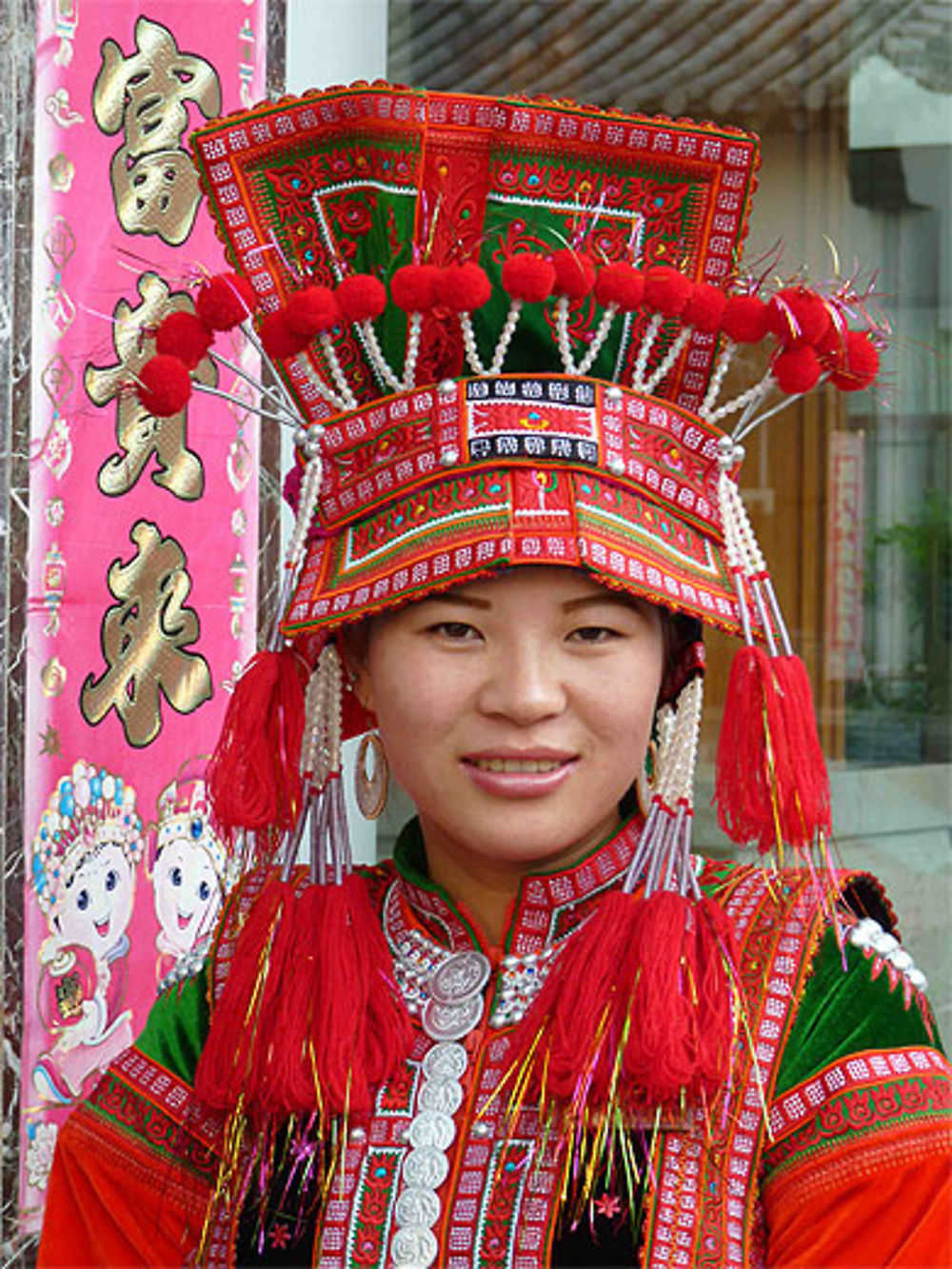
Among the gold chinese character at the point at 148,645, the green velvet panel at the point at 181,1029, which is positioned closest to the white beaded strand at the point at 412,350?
the green velvet panel at the point at 181,1029

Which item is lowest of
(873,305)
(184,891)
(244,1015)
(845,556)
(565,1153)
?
(565,1153)

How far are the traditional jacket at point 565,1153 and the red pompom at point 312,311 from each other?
1.81 ft

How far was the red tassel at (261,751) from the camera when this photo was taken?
1.68 metres

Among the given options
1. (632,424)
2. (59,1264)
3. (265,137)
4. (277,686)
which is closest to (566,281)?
(632,424)

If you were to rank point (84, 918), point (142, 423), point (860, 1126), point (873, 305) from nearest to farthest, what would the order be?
point (860, 1126) < point (84, 918) < point (142, 423) < point (873, 305)

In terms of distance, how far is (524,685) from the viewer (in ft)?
5.08

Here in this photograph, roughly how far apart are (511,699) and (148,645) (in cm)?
125

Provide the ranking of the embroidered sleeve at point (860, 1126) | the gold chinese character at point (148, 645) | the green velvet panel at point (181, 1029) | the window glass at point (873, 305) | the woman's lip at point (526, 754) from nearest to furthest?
the embroidered sleeve at point (860, 1126)
the woman's lip at point (526, 754)
the green velvet panel at point (181, 1029)
the gold chinese character at point (148, 645)
the window glass at point (873, 305)

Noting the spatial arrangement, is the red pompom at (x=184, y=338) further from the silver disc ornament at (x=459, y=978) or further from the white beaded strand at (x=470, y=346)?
the silver disc ornament at (x=459, y=978)

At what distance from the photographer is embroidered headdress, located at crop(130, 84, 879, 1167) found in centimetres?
159

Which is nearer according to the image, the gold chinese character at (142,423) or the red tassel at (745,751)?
the red tassel at (745,751)

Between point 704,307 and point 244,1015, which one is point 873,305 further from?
point 244,1015

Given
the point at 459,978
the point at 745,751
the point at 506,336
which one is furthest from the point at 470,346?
the point at 459,978

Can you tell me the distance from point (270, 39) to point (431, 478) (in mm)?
1496
